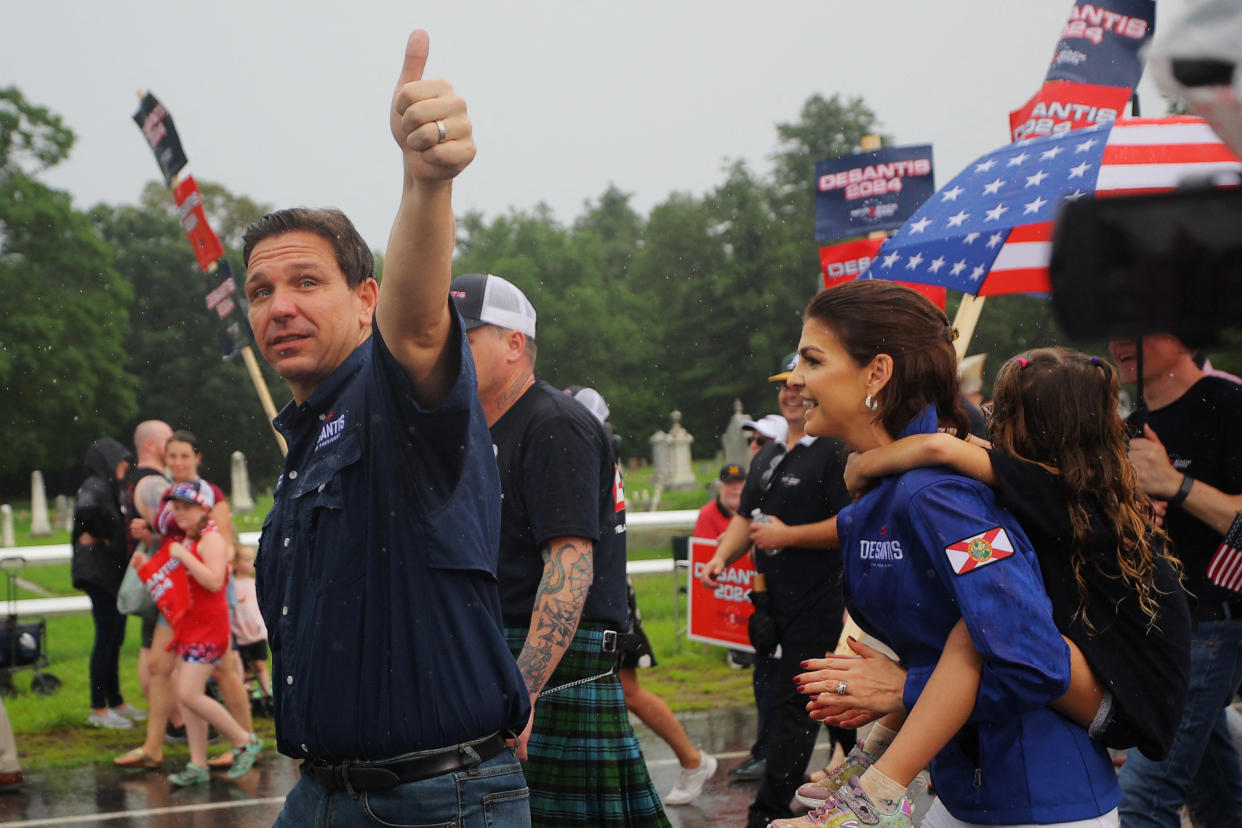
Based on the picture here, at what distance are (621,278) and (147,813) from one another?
242ft

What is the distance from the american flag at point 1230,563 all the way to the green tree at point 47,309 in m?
47.5

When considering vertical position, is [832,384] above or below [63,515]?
above

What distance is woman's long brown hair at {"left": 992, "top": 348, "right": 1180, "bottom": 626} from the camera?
8.70ft

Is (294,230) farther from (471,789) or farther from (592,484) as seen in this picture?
(592,484)

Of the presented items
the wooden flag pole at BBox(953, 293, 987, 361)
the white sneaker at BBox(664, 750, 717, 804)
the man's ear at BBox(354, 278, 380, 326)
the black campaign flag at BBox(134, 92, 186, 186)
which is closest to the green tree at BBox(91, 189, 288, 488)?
the black campaign flag at BBox(134, 92, 186, 186)

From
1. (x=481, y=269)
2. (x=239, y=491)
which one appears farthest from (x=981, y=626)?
(x=481, y=269)

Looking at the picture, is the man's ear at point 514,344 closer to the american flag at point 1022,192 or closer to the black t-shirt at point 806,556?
the american flag at point 1022,192

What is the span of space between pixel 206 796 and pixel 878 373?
5949 mm

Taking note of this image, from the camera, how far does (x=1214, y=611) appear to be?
14.1ft

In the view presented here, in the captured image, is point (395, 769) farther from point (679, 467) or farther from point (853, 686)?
point (679, 467)

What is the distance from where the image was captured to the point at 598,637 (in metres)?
4.06

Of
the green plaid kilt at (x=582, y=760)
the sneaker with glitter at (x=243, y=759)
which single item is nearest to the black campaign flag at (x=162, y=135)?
the sneaker with glitter at (x=243, y=759)

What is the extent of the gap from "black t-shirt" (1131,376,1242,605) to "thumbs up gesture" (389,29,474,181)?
3185 millimetres

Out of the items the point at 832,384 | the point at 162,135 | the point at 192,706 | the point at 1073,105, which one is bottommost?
the point at 192,706
